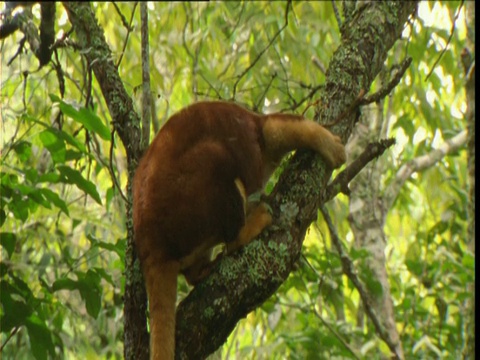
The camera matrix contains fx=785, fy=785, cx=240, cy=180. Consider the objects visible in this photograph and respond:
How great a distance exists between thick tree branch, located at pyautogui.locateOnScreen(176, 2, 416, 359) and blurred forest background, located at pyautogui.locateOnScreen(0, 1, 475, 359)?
11.9 inches

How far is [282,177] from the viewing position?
279 centimetres

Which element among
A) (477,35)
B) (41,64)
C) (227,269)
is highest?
(477,35)

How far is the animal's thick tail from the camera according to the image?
2.38 meters

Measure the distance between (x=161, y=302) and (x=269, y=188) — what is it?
40.4 inches

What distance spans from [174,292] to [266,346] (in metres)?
1.83

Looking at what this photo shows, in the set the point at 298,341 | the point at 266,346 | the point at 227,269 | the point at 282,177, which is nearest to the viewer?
the point at 227,269

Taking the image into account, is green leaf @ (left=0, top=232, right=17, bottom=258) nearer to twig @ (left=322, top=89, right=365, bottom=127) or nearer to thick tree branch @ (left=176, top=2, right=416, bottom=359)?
thick tree branch @ (left=176, top=2, right=416, bottom=359)

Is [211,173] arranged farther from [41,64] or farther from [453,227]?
[453,227]

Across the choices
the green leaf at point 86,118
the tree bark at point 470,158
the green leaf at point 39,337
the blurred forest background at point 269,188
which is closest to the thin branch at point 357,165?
the blurred forest background at point 269,188

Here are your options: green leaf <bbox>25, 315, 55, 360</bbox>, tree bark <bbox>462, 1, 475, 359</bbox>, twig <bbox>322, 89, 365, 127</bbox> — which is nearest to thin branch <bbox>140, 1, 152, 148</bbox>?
twig <bbox>322, 89, 365, 127</bbox>

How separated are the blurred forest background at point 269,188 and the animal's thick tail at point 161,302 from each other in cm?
62

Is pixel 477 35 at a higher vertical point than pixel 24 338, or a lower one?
higher

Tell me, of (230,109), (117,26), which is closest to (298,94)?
(117,26)

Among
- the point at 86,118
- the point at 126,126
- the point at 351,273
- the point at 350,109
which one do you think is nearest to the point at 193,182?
the point at 126,126
